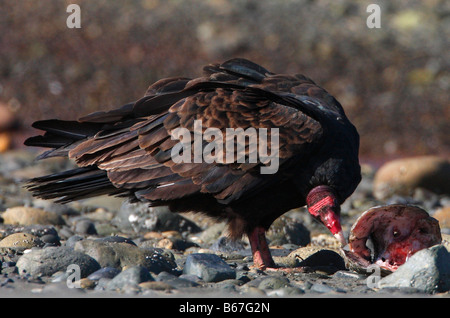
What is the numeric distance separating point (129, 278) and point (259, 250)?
1375 mm

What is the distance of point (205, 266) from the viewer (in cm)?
511

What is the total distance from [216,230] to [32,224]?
1.70 meters

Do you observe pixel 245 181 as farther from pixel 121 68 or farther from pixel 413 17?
pixel 413 17

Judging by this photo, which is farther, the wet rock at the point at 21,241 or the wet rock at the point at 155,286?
the wet rock at the point at 21,241

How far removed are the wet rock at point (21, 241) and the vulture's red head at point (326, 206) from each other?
2102mm

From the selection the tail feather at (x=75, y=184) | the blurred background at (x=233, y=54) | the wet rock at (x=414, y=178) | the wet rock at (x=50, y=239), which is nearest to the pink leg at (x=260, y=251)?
the tail feather at (x=75, y=184)

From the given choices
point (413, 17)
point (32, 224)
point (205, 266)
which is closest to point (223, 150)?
point (205, 266)

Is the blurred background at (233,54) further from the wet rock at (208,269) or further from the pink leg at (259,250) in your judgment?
the wet rock at (208,269)

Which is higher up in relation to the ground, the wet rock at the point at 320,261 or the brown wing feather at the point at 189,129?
the brown wing feather at the point at 189,129

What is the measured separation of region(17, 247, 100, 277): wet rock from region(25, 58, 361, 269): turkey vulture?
757mm

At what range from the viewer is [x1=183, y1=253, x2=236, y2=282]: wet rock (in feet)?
16.6

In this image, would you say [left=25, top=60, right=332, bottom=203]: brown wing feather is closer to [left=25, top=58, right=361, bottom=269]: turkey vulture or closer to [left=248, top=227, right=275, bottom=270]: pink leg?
[left=25, top=58, right=361, bottom=269]: turkey vulture

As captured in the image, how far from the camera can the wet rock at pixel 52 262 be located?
4.98 m

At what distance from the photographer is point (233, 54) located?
1667cm
